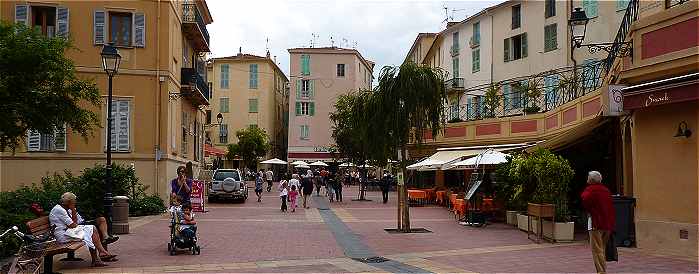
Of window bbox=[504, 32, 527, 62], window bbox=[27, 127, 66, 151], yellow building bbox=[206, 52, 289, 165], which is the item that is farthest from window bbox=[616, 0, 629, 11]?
yellow building bbox=[206, 52, 289, 165]

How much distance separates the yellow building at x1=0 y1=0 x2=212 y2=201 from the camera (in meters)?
23.4

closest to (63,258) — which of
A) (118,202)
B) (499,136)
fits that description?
(118,202)

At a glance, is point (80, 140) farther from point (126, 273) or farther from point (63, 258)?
point (126, 273)

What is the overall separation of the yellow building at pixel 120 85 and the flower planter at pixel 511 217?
40.5ft

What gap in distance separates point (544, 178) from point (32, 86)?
11237mm

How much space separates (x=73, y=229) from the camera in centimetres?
1039

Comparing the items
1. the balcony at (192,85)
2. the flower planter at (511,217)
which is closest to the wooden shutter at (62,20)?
the balcony at (192,85)

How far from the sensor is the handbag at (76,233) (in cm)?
1029

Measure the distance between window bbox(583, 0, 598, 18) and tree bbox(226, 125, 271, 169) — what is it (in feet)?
115

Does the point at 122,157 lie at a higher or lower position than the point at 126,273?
higher

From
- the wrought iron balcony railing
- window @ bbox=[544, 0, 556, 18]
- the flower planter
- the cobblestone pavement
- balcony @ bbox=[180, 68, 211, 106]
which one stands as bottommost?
the cobblestone pavement

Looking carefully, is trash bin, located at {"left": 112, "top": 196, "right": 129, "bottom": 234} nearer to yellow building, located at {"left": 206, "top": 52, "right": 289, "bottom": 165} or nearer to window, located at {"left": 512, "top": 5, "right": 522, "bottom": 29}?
window, located at {"left": 512, "top": 5, "right": 522, "bottom": 29}

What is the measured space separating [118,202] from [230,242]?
12.0 feet

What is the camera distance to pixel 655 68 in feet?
39.3
